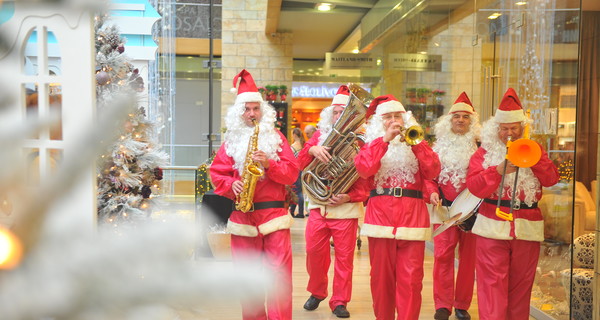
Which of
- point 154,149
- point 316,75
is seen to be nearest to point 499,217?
point 154,149

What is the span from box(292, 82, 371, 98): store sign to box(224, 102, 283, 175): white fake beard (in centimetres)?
1311

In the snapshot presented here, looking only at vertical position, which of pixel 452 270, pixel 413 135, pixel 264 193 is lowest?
pixel 452 270

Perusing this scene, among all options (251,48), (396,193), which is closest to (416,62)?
(396,193)

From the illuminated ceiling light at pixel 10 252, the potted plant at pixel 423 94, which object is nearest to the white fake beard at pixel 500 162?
the illuminated ceiling light at pixel 10 252

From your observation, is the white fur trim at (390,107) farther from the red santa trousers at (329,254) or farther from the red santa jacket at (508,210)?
the red santa trousers at (329,254)

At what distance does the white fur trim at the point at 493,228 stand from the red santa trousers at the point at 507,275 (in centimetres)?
6

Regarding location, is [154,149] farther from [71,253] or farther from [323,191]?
[71,253]

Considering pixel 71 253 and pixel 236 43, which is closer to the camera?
pixel 71 253

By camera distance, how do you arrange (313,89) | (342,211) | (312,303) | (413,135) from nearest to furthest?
(413,135) → (342,211) → (312,303) → (313,89)

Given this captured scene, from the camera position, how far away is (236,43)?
12.8 m

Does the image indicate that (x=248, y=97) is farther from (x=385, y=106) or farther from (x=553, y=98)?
(x=553, y=98)

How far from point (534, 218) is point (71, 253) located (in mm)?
3916

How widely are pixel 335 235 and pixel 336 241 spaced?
5 cm

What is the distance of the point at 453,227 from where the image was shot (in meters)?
4.93
